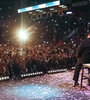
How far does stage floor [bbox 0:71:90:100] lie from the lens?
525 cm

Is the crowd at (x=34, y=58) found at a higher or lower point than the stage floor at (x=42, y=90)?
higher

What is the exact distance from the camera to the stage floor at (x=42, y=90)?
5246 mm

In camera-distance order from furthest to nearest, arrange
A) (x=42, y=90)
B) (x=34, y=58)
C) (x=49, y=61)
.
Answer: (x=49, y=61), (x=34, y=58), (x=42, y=90)

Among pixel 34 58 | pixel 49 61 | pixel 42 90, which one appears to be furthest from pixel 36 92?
pixel 49 61

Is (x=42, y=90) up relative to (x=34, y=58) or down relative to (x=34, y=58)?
down

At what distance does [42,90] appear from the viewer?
19.0 feet

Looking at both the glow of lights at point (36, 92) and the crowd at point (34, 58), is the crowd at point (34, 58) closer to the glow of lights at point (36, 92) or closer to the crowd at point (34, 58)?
the crowd at point (34, 58)

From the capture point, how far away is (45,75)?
7.90 meters

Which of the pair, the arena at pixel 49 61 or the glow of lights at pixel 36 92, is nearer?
the glow of lights at pixel 36 92

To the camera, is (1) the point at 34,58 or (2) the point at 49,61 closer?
(1) the point at 34,58

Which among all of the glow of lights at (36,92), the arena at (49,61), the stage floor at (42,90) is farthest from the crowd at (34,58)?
the glow of lights at (36,92)

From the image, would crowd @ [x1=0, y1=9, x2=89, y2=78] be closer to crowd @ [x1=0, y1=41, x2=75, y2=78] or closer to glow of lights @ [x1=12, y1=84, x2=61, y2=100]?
crowd @ [x1=0, y1=41, x2=75, y2=78]

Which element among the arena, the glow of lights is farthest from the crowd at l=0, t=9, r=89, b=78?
the glow of lights

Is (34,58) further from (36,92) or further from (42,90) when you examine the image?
(36,92)
